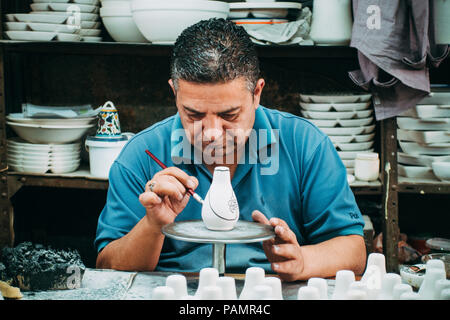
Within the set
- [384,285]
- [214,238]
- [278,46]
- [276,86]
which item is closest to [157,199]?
[214,238]

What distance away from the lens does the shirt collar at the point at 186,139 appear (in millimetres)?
1923

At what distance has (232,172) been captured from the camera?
75.5 inches

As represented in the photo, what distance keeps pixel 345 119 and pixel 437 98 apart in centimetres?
43

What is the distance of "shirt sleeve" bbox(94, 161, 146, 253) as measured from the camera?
1860 mm

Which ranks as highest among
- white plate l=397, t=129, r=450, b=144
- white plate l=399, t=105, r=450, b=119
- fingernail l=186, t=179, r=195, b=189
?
white plate l=399, t=105, r=450, b=119

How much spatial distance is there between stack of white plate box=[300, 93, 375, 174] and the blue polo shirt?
0.72 metres

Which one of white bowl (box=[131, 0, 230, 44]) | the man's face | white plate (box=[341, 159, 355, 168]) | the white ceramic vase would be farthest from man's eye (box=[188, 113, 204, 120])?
white plate (box=[341, 159, 355, 168])

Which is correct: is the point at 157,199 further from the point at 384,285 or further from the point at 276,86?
the point at 276,86

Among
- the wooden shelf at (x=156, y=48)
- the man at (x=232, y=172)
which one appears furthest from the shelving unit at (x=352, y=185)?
the man at (x=232, y=172)

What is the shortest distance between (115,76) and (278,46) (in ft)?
3.66

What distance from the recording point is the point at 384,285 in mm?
1254

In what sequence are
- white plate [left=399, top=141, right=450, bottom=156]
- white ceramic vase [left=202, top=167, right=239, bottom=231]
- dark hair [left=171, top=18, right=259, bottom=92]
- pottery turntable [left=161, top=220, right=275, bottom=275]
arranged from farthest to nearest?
white plate [left=399, top=141, right=450, bottom=156] < dark hair [left=171, top=18, right=259, bottom=92] < white ceramic vase [left=202, top=167, right=239, bottom=231] < pottery turntable [left=161, top=220, right=275, bottom=275]

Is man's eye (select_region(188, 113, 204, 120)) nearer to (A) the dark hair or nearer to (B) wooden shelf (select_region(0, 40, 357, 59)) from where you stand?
(A) the dark hair

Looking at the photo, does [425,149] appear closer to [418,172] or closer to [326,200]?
[418,172]
